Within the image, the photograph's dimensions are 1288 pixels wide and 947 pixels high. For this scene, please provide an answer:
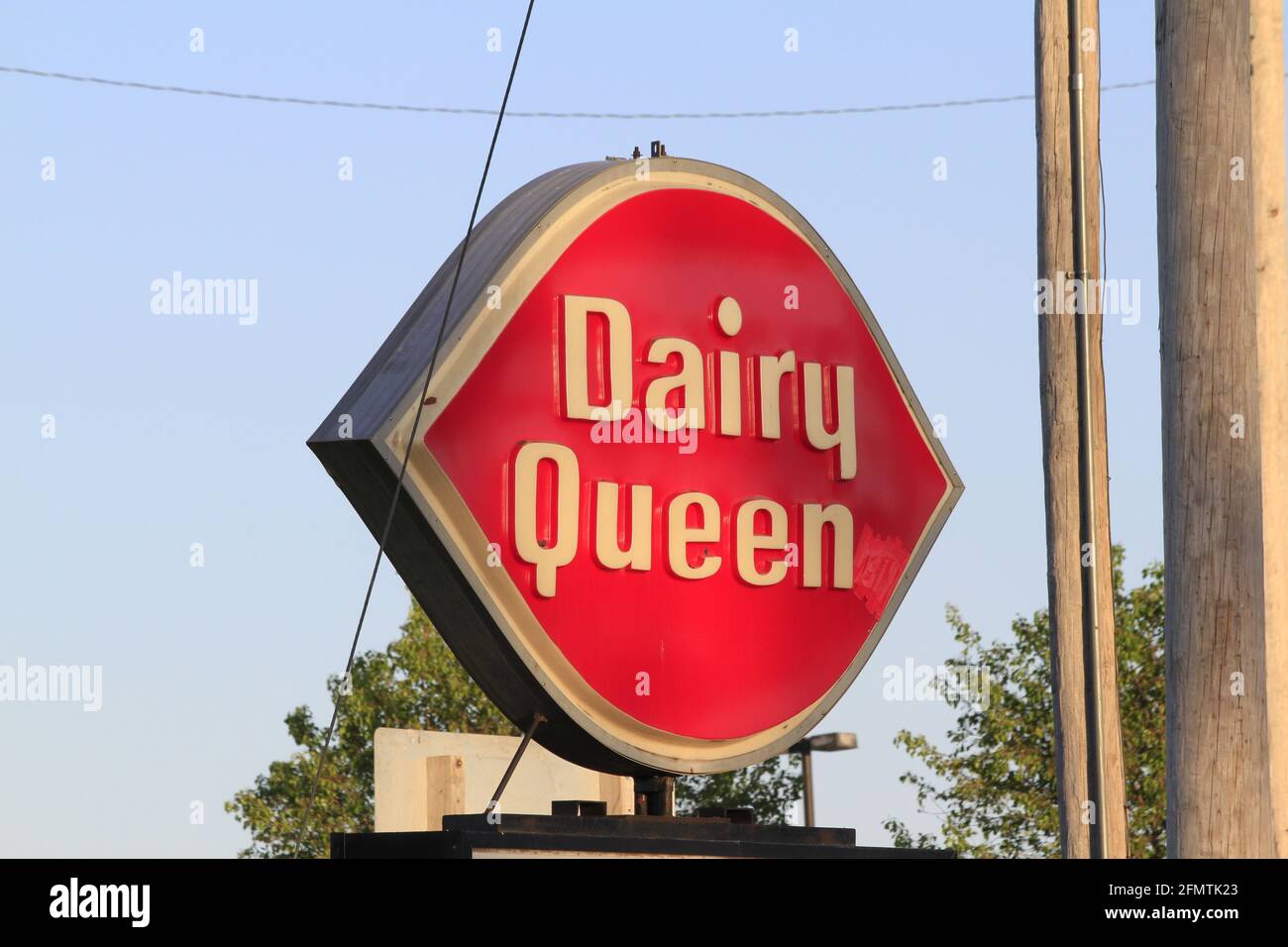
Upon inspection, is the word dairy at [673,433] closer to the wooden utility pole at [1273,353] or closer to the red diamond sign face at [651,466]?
the red diamond sign face at [651,466]

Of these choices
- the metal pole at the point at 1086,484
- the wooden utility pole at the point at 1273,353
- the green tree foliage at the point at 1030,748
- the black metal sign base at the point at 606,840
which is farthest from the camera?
the green tree foliage at the point at 1030,748

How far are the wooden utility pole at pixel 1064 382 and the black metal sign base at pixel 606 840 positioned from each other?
5.99 m

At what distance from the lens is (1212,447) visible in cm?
811

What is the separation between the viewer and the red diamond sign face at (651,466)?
8.00m

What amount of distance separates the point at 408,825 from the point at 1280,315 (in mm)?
9397

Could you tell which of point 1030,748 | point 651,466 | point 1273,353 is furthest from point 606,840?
point 1030,748

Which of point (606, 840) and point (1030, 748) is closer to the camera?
point (606, 840)

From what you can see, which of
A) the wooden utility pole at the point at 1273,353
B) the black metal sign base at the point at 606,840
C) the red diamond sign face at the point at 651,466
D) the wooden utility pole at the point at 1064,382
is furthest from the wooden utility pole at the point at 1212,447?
the wooden utility pole at the point at 1064,382

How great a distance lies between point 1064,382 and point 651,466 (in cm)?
678

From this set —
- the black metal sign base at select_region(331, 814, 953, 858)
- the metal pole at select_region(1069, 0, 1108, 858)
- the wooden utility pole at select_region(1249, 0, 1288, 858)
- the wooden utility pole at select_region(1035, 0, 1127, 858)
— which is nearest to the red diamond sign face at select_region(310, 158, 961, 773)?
the black metal sign base at select_region(331, 814, 953, 858)

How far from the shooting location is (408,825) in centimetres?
1667

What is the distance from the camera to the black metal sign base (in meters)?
7.57

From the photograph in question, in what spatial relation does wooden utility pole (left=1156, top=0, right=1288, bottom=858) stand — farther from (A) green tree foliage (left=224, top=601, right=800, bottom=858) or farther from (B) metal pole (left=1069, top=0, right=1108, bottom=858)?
(A) green tree foliage (left=224, top=601, right=800, bottom=858)

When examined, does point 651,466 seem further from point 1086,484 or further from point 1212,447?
point 1086,484
